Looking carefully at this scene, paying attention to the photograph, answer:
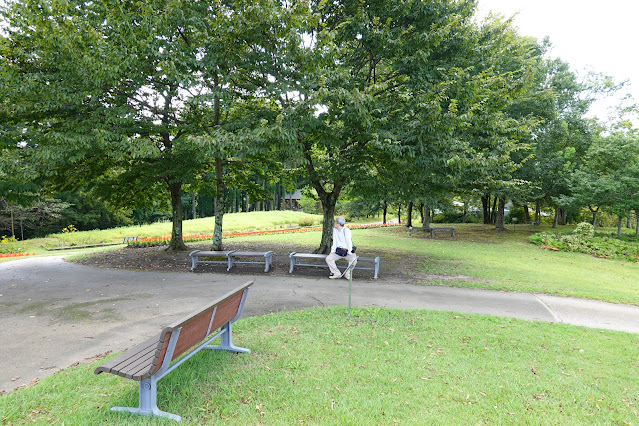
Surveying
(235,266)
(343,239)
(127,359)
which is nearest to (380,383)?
(127,359)

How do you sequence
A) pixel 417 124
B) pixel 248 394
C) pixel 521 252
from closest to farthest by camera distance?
1. pixel 248 394
2. pixel 417 124
3. pixel 521 252

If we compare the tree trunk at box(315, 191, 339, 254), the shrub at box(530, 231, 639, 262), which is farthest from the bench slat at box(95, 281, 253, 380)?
the shrub at box(530, 231, 639, 262)

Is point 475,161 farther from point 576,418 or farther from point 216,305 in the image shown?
point 216,305

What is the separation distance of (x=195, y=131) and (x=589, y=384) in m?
10.7

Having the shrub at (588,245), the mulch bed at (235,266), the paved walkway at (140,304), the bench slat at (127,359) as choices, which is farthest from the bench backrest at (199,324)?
the shrub at (588,245)

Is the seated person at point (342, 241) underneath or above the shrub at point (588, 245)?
above

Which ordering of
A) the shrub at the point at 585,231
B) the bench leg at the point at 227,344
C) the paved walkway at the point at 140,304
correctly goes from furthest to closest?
the shrub at the point at 585,231
the paved walkway at the point at 140,304
the bench leg at the point at 227,344

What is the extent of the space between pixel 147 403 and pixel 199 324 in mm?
745

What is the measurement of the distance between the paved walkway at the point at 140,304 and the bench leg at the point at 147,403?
1674 millimetres

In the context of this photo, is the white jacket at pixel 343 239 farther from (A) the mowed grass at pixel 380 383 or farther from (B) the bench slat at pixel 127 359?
(B) the bench slat at pixel 127 359

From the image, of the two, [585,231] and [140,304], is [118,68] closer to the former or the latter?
[140,304]

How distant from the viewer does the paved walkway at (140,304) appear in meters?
4.61

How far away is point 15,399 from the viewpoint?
3225 mm

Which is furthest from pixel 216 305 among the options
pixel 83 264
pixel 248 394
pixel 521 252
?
pixel 521 252
